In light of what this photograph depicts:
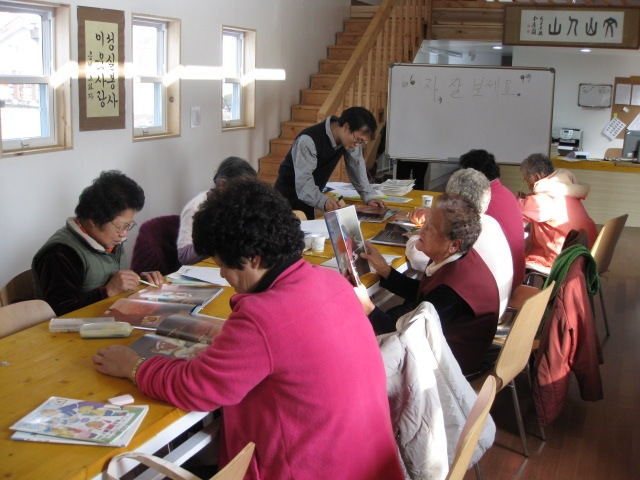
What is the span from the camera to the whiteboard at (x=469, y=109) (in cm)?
678

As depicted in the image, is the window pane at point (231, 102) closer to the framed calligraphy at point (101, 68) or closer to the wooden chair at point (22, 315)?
the framed calligraphy at point (101, 68)

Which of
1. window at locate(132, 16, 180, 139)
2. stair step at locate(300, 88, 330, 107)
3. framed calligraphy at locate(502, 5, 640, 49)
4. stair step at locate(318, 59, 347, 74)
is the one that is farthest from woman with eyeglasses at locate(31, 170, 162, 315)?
framed calligraphy at locate(502, 5, 640, 49)

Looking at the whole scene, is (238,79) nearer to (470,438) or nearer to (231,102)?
(231,102)

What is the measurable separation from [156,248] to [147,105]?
105 inches

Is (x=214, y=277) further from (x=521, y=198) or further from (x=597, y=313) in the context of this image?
(x=597, y=313)

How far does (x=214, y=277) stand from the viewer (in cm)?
277

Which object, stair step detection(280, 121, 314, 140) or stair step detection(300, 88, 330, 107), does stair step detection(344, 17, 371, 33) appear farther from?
stair step detection(280, 121, 314, 140)

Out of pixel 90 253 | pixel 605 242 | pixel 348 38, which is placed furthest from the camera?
pixel 348 38

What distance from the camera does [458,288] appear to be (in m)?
2.47

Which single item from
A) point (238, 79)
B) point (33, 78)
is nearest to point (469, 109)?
point (238, 79)

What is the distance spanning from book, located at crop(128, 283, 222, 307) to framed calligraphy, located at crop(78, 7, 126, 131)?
255 cm

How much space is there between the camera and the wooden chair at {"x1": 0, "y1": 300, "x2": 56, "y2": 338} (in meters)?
2.17

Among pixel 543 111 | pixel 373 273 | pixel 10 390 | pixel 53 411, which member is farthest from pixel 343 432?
pixel 543 111

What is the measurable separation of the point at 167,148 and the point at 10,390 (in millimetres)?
4173
